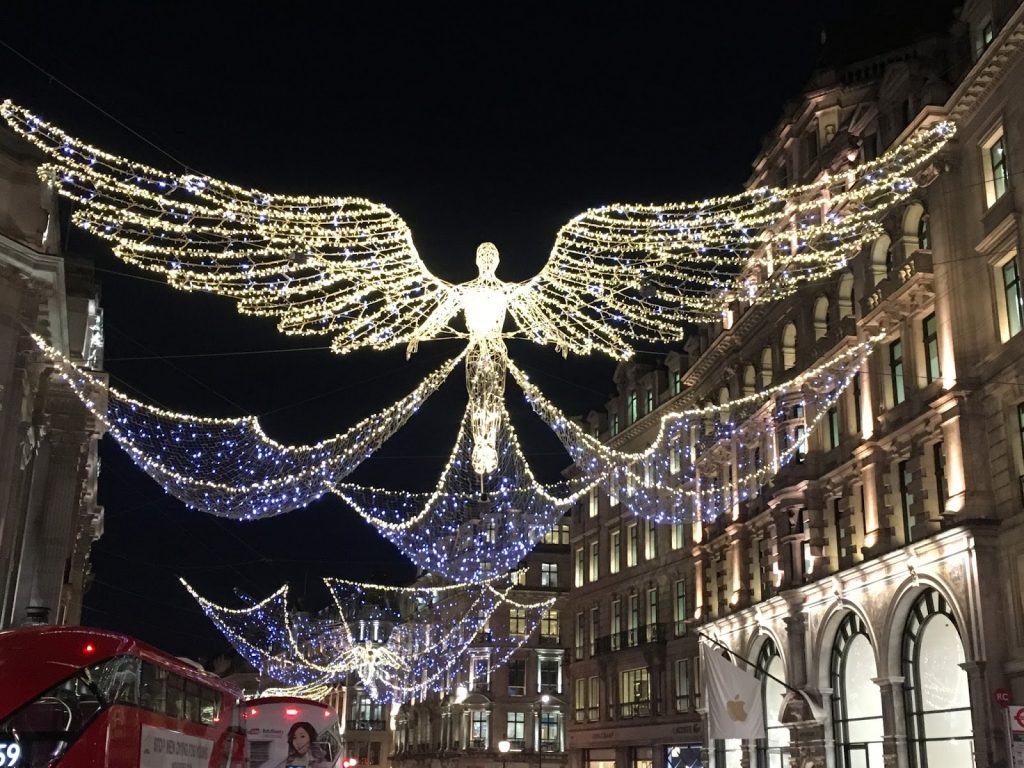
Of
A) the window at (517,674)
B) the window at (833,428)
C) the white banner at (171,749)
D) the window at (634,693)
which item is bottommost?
the white banner at (171,749)

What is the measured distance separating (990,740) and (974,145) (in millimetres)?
13507

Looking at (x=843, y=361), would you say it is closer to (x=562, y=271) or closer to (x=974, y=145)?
(x=974, y=145)

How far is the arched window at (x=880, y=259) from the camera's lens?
30.6 meters

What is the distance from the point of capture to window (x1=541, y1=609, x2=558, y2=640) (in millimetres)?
75062

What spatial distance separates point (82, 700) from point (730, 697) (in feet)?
55.1

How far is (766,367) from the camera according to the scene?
38969 millimetres

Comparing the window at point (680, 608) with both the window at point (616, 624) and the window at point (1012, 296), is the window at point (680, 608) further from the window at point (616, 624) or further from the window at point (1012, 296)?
the window at point (1012, 296)

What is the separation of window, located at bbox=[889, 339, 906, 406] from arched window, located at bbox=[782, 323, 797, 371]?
6627 mm

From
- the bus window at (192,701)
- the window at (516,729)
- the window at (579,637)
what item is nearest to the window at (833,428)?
the bus window at (192,701)

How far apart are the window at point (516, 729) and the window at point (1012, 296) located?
54.0m

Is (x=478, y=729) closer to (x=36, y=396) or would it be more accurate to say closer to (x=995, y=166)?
(x=36, y=396)

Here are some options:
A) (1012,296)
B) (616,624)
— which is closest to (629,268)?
(1012,296)

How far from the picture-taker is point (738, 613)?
3778 cm

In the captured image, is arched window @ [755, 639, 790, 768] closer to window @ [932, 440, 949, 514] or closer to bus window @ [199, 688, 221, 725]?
window @ [932, 440, 949, 514]
